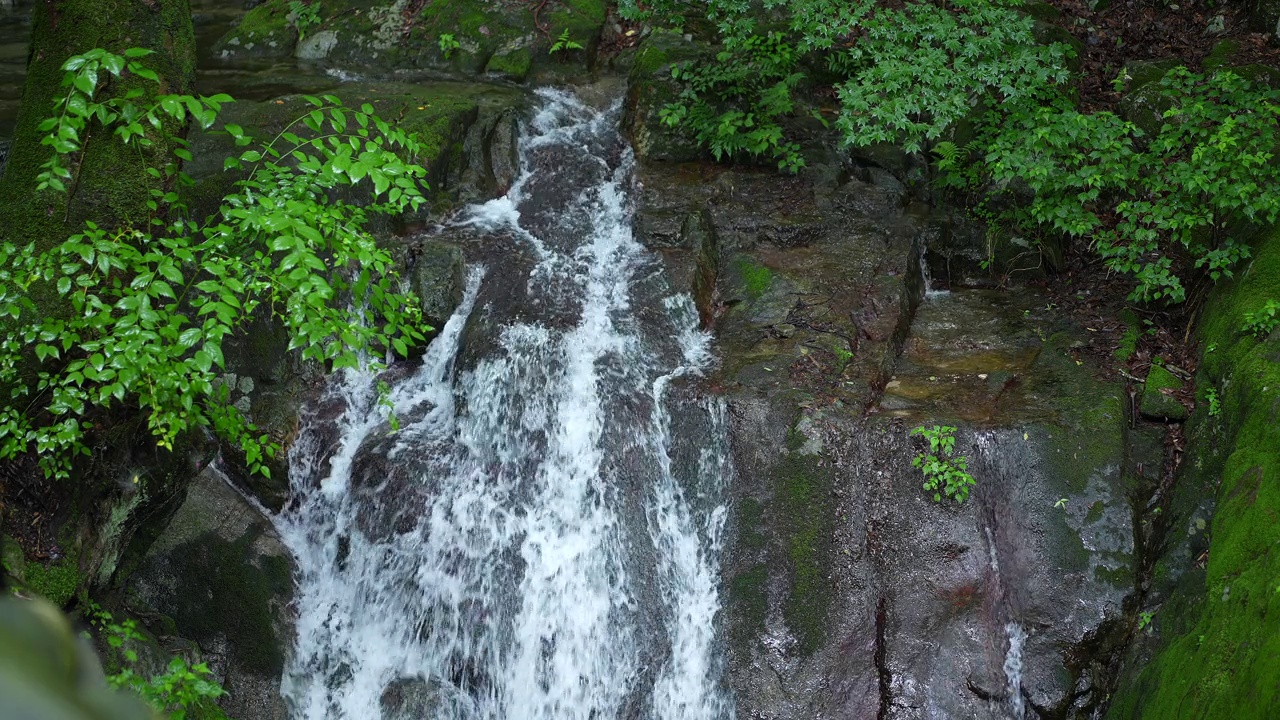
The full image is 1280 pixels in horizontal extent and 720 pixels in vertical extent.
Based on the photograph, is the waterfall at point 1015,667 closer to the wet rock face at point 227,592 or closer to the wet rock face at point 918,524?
the wet rock face at point 918,524

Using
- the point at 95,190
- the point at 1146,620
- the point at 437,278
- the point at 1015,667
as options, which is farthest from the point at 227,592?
the point at 1146,620

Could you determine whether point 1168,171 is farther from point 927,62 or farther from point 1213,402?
point 927,62

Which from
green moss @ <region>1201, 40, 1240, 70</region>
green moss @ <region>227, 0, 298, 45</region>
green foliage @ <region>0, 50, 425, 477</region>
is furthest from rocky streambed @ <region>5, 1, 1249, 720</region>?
green moss @ <region>227, 0, 298, 45</region>

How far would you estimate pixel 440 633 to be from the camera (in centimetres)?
675

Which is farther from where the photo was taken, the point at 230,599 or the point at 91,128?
the point at 230,599

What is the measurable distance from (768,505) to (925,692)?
1588mm

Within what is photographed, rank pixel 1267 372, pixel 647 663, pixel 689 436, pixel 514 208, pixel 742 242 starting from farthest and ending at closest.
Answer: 1. pixel 514 208
2. pixel 742 242
3. pixel 689 436
4. pixel 647 663
5. pixel 1267 372

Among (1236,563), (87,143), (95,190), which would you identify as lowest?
(1236,563)

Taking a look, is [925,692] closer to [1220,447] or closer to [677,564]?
[677,564]

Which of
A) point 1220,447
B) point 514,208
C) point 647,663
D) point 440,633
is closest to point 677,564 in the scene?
point 647,663

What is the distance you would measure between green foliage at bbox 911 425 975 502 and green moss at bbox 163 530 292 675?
4739 mm

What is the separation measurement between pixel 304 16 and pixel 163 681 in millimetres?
11135

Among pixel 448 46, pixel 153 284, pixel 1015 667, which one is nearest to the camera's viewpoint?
pixel 153 284

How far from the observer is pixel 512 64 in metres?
12.0
